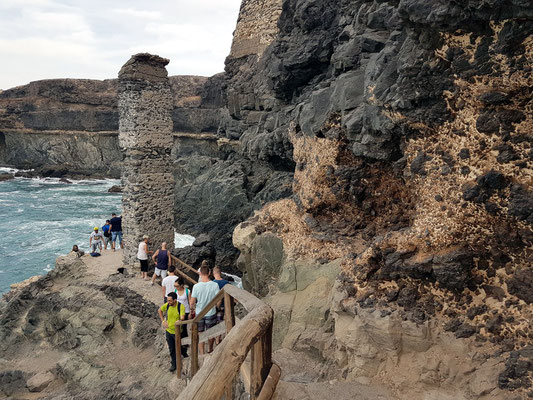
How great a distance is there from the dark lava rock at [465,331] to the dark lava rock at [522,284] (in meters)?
0.53

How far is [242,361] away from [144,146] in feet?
35.9

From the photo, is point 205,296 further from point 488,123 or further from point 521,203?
point 488,123

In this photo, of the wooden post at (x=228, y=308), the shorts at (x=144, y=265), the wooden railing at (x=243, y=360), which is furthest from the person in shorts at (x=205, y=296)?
the shorts at (x=144, y=265)

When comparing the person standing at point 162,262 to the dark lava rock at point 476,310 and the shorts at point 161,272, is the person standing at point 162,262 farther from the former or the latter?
the dark lava rock at point 476,310

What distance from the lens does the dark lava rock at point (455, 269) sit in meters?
4.18

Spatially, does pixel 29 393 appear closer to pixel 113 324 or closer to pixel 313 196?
pixel 113 324

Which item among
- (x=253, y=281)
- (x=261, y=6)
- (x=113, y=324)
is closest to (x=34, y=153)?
(x=261, y=6)

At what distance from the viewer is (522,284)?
3.82m

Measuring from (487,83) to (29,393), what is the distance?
1053cm

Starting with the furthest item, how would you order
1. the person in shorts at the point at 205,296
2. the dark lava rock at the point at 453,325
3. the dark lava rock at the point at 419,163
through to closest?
1. the person in shorts at the point at 205,296
2. the dark lava rock at the point at 419,163
3. the dark lava rock at the point at 453,325

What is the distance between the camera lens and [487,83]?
416 centimetres

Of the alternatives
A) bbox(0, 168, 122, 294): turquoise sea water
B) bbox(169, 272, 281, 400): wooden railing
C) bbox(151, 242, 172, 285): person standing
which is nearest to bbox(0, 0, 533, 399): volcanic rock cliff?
bbox(169, 272, 281, 400): wooden railing

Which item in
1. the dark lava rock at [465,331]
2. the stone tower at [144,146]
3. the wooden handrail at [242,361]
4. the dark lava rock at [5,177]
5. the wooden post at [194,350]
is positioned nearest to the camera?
the wooden handrail at [242,361]

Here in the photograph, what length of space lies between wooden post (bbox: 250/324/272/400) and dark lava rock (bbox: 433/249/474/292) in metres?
2.37
